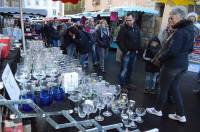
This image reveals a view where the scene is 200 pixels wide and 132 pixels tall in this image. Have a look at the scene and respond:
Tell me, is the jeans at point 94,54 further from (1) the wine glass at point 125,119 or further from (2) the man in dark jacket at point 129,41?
(1) the wine glass at point 125,119

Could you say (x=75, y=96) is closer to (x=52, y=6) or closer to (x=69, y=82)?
(x=69, y=82)

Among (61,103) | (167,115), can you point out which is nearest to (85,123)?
(61,103)

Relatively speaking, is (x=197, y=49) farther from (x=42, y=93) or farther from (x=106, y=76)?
(x=42, y=93)

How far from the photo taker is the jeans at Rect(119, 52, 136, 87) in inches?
249

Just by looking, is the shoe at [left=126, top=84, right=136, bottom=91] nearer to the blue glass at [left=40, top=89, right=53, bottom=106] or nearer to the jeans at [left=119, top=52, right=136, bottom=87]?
the jeans at [left=119, top=52, right=136, bottom=87]

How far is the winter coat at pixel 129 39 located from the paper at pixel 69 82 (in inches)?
133

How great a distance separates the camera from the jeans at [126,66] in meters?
6.34

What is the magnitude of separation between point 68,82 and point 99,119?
0.64 metres

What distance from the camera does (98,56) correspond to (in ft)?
30.3

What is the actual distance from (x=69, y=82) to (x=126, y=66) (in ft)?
11.7

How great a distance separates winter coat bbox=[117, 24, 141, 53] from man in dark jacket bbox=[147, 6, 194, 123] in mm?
1672

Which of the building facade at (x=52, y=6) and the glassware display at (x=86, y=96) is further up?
the building facade at (x=52, y=6)

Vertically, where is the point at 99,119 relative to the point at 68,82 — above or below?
below

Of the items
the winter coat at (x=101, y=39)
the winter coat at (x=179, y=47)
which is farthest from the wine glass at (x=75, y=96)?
the winter coat at (x=101, y=39)
